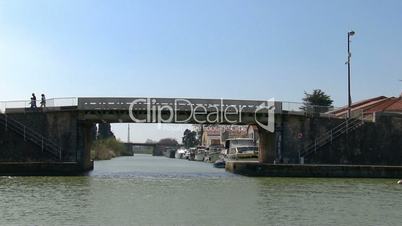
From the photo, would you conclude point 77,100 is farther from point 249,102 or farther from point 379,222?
point 379,222

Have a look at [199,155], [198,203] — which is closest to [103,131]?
[199,155]

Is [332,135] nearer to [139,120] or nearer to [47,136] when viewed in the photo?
[139,120]

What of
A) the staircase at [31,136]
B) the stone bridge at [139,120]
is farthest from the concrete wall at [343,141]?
the staircase at [31,136]

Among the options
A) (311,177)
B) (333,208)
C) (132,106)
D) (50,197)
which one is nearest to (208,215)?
(333,208)

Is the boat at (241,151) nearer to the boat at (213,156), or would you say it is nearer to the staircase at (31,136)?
the staircase at (31,136)

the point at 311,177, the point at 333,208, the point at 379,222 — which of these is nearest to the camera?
the point at 379,222

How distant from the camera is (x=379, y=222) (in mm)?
24516

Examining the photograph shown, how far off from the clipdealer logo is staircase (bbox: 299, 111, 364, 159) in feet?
13.4

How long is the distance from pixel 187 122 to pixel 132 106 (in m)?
6.67

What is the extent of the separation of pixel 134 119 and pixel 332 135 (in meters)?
19.2

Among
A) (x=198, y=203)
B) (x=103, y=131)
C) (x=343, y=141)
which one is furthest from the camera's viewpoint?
(x=103, y=131)

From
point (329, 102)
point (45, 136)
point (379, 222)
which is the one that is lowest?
point (379, 222)

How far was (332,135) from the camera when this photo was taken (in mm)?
59250

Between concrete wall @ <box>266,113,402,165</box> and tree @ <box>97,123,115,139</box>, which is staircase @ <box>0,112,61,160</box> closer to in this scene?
concrete wall @ <box>266,113,402,165</box>
